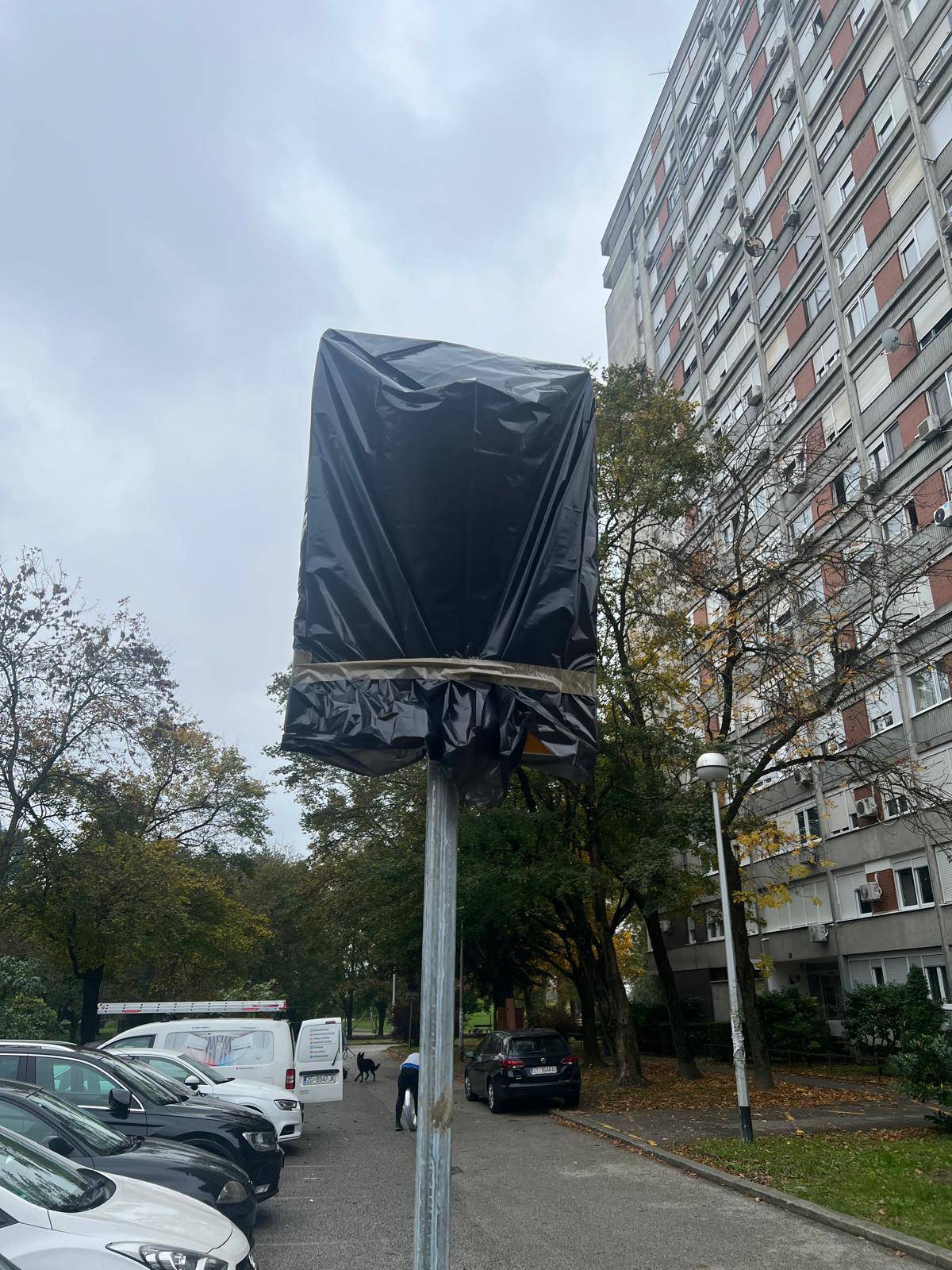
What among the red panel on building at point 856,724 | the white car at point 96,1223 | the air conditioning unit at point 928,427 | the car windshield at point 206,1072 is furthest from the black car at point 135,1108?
the air conditioning unit at point 928,427

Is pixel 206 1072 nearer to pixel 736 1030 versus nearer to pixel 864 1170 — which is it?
pixel 736 1030

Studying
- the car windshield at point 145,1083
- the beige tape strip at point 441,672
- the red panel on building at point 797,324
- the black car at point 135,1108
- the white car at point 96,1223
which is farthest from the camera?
the red panel on building at point 797,324

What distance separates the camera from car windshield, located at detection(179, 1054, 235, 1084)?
12.3 meters

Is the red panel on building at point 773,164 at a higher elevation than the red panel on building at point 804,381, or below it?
higher

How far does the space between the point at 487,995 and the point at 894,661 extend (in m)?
25.9

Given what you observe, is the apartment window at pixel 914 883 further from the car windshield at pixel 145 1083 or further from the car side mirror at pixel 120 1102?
the car side mirror at pixel 120 1102

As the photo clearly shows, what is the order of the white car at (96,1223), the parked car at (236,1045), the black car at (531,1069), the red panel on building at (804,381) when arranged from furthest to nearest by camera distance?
the red panel on building at (804,381) < the black car at (531,1069) < the parked car at (236,1045) < the white car at (96,1223)

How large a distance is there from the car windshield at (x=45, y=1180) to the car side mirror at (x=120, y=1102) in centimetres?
321

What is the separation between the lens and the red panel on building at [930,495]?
22.2 m

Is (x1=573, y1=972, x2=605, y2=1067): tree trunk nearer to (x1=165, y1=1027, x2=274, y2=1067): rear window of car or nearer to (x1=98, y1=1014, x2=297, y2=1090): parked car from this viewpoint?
(x1=98, y1=1014, x2=297, y2=1090): parked car

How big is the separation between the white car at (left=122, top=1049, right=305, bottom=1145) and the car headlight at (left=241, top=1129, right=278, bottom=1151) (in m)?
2.69

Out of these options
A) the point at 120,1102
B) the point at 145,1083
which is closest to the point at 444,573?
the point at 120,1102

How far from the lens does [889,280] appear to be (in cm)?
2497

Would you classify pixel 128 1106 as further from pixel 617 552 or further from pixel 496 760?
pixel 617 552
